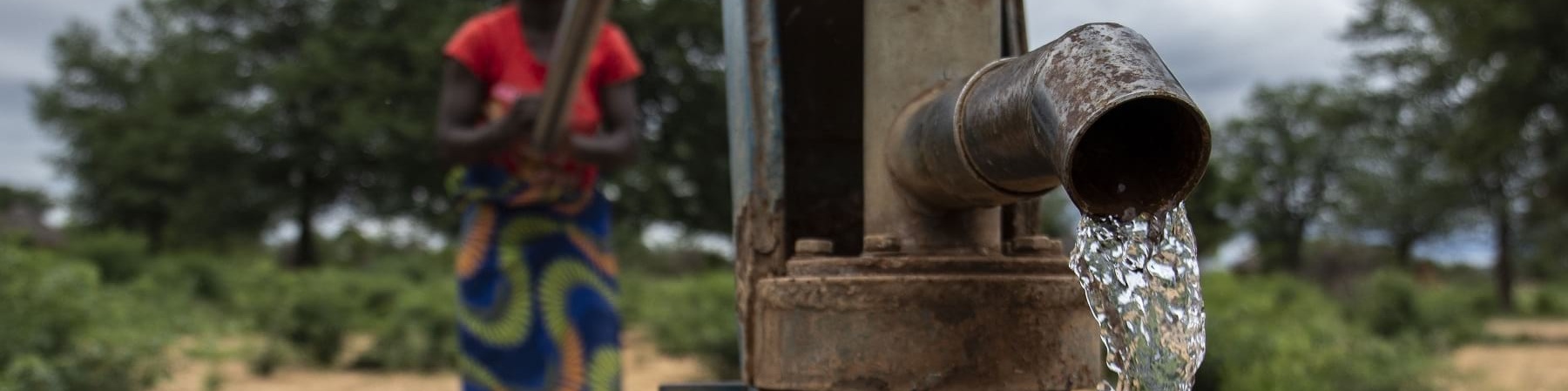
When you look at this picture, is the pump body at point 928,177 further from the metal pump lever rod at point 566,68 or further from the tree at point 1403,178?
the tree at point 1403,178

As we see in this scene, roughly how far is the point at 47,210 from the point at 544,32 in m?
27.6

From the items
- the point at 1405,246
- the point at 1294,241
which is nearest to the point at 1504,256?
the point at 1405,246

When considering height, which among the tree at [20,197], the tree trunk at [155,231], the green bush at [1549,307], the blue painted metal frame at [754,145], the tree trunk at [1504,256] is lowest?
the blue painted metal frame at [754,145]

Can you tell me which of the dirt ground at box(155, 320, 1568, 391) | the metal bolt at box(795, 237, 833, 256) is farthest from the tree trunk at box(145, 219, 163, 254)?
the metal bolt at box(795, 237, 833, 256)

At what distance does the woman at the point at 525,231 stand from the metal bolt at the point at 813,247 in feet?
6.31

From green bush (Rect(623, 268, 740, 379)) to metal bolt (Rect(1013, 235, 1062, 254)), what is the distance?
2964 mm

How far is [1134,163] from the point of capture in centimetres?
127

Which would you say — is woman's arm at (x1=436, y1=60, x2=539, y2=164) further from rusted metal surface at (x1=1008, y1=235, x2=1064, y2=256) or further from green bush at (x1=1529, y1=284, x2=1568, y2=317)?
green bush at (x1=1529, y1=284, x2=1568, y2=317)

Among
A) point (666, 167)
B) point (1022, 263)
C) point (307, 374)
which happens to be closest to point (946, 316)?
point (1022, 263)

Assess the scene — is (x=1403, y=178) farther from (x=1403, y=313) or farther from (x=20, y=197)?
(x=20, y=197)

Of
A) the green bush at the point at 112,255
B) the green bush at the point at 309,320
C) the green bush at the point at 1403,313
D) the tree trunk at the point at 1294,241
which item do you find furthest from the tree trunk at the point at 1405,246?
the green bush at the point at 309,320

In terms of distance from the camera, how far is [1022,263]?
1.53 metres

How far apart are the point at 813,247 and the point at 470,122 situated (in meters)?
2.11

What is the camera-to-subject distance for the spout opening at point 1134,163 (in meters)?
1.20
